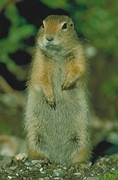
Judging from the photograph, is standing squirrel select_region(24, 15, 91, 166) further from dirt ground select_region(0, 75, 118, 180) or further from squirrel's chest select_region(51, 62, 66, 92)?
dirt ground select_region(0, 75, 118, 180)

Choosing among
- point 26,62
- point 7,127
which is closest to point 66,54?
point 7,127

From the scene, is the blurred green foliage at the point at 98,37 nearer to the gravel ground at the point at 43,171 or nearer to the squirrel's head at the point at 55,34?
the squirrel's head at the point at 55,34

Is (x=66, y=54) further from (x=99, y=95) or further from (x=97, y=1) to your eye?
(x=97, y=1)

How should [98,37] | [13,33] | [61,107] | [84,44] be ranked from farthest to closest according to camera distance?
[98,37], [84,44], [13,33], [61,107]

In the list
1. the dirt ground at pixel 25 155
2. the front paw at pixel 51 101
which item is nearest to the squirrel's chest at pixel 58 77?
the front paw at pixel 51 101

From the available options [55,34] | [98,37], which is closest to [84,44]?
[98,37]

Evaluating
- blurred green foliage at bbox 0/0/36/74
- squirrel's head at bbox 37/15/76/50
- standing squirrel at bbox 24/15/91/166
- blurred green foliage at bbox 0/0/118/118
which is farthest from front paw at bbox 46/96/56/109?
blurred green foliage at bbox 0/0/118/118

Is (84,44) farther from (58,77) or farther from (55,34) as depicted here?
(55,34)
